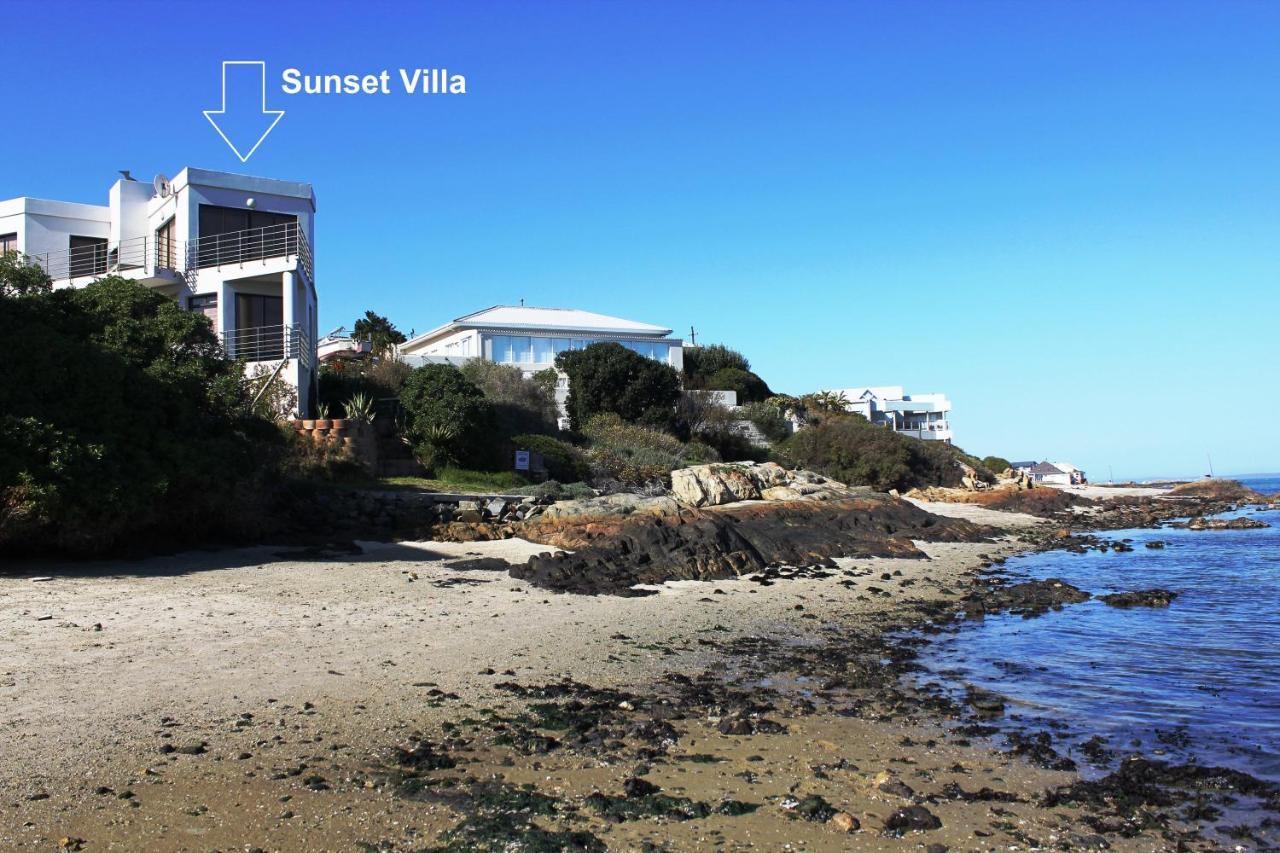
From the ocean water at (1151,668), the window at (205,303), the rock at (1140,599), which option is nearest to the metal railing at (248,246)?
the window at (205,303)

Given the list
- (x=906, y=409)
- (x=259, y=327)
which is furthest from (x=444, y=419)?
(x=906, y=409)

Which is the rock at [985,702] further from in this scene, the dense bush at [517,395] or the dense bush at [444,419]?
the dense bush at [517,395]

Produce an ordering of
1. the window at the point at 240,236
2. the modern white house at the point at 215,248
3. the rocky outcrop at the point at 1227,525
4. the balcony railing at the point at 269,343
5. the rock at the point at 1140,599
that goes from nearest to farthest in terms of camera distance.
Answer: the rock at the point at 1140,599
the balcony railing at the point at 269,343
the modern white house at the point at 215,248
the window at the point at 240,236
the rocky outcrop at the point at 1227,525

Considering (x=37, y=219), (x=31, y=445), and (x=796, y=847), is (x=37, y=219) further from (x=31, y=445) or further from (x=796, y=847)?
(x=796, y=847)

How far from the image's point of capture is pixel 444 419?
28312mm

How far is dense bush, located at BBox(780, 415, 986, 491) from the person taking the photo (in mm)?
45219

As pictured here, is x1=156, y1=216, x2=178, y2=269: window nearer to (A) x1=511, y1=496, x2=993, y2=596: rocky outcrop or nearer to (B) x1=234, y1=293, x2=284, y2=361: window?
(B) x1=234, y1=293, x2=284, y2=361: window

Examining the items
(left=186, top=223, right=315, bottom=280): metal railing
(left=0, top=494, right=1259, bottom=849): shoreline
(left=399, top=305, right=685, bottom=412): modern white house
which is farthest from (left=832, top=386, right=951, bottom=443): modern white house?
(left=0, top=494, right=1259, bottom=849): shoreline

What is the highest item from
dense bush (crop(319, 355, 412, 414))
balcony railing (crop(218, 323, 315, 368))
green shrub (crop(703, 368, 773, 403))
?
green shrub (crop(703, 368, 773, 403))

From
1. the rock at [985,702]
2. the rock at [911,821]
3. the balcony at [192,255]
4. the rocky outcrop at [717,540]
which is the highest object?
the balcony at [192,255]

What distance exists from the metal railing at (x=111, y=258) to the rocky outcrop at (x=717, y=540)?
17973 millimetres

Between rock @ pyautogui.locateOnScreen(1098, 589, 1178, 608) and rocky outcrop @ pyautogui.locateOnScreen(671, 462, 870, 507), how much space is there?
13.4 meters

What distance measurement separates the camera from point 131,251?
3441 centimetres

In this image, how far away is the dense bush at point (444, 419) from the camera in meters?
28.4
